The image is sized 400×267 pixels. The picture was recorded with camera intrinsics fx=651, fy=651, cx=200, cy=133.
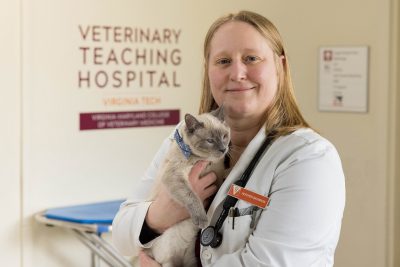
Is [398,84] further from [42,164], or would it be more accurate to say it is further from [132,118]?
[42,164]

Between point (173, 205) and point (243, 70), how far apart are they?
39 centimetres

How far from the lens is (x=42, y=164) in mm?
3461

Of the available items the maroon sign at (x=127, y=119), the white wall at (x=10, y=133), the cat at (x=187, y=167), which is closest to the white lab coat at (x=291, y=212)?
the cat at (x=187, y=167)

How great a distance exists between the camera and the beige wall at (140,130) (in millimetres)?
3369

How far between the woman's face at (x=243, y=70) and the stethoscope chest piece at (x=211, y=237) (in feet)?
1.06

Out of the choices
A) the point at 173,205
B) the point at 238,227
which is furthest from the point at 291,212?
the point at 173,205

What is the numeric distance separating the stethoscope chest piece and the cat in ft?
0.22

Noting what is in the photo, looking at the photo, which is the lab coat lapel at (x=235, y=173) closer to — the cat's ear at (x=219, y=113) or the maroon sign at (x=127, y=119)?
the cat's ear at (x=219, y=113)

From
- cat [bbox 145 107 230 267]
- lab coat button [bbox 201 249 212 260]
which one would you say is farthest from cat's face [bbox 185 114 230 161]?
lab coat button [bbox 201 249 212 260]

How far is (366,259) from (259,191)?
2558 mm

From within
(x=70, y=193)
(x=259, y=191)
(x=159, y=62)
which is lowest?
(x=70, y=193)

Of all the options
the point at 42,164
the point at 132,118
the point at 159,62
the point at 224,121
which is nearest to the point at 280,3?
the point at 159,62

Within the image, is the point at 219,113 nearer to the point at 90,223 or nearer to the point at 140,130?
the point at 90,223

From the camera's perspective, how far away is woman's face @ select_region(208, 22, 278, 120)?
1.64 metres
